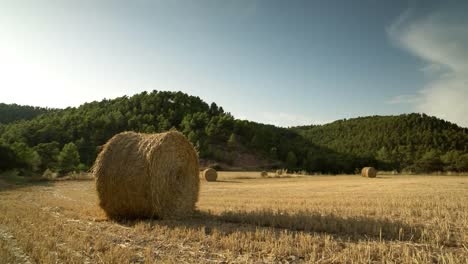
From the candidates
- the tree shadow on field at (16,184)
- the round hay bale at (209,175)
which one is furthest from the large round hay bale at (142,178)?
the round hay bale at (209,175)

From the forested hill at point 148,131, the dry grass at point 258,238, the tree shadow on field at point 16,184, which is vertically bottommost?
the tree shadow on field at point 16,184

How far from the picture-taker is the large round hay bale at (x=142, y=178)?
10.3 metres

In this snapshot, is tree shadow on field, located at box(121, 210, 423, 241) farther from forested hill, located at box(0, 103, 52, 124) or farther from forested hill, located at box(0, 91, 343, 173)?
forested hill, located at box(0, 103, 52, 124)

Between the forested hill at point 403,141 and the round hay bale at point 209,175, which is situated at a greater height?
the forested hill at point 403,141

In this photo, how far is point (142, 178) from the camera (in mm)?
10312

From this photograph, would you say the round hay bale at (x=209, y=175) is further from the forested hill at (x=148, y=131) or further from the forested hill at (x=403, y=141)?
the forested hill at (x=403, y=141)

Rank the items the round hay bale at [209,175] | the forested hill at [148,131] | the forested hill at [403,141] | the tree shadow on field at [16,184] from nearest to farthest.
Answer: the tree shadow on field at [16,184] < the round hay bale at [209,175] < the forested hill at [148,131] < the forested hill at [403,141]

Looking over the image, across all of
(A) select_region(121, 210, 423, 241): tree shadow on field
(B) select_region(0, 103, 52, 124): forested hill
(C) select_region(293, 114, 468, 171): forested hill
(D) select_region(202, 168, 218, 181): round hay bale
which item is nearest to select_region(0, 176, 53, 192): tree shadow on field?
(D) select_region(202, 168, 218, 181): round hay bale

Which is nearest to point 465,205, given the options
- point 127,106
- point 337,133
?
point 127,106

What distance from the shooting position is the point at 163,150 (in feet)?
36.0

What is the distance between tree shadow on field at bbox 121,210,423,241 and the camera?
7504 millimetres

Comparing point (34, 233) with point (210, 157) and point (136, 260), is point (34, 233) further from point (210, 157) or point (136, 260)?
point (210, 157)

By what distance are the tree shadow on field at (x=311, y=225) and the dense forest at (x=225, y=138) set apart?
143 feet

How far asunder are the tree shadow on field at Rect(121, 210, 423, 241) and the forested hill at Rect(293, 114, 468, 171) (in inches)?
2090
